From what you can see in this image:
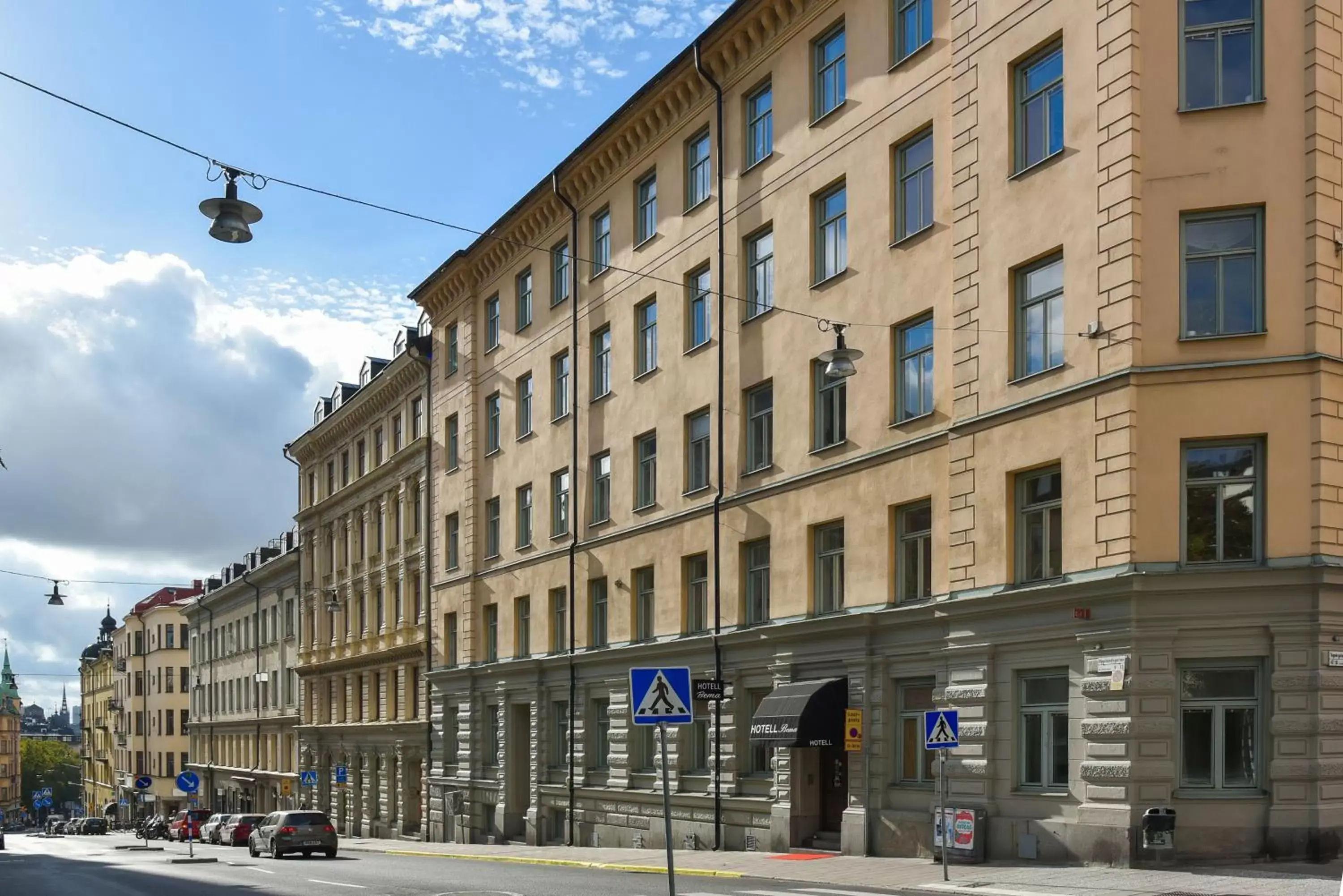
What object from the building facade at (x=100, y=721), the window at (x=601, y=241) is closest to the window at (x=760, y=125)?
the window at (x=601, y=241)

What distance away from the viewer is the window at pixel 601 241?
39.8 meters

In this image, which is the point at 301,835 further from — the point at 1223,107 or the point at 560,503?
the point at 1223,107

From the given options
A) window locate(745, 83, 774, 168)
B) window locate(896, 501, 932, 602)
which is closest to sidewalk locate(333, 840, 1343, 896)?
window locate(896, 501, 932, 602)

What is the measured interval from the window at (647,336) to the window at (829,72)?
7.84 metres

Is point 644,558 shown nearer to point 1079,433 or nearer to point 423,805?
point 1079,433

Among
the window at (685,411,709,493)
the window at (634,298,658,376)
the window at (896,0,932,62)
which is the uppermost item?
the window at (896,0,932,62)

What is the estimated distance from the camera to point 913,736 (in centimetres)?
2709

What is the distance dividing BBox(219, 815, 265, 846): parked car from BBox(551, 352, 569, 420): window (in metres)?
25.3

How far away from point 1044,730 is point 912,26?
41.8 feet

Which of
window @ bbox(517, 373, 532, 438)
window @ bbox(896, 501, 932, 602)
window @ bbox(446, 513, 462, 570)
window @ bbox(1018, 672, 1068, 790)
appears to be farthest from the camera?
window @ bbox(446, 513, 462, 570)

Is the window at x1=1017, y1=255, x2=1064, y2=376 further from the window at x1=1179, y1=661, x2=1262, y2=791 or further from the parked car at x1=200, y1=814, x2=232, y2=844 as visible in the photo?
the parked car at x1=200, y1=814, x2=232, y2=844

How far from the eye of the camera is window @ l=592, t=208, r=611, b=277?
130 feet

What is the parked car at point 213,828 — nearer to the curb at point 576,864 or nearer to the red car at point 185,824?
the red car at point 185,824

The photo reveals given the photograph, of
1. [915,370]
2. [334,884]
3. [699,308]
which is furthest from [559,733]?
[915,370]
